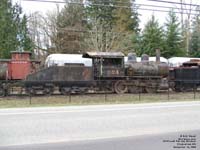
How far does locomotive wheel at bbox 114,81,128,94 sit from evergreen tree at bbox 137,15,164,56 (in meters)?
29.4

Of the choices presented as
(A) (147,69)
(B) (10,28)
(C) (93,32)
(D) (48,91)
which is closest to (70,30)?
(C) (93,32)

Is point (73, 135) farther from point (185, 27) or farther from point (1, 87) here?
point (185, 27)

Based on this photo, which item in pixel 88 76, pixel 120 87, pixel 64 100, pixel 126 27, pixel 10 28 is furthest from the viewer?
pixel 126 27

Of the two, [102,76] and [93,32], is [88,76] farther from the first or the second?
[93,32]

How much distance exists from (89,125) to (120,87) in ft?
74.9

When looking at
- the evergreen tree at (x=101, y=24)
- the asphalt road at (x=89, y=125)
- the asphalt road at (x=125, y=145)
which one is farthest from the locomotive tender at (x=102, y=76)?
the asphalt road at (x=125, y=145)

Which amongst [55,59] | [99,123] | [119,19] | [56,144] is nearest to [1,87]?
[55,59]

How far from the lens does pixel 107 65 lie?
38.0 m

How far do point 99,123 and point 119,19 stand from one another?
65000 mm

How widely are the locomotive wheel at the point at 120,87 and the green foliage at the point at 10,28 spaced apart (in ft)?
75.5

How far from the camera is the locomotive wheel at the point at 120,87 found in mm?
36781

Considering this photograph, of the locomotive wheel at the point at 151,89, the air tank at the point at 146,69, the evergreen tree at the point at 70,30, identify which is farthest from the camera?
the evergreen tree at the point at 70,30

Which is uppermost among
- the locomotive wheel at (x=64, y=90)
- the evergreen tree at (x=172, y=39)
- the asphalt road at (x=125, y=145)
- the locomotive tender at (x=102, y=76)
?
the evergreen tree at (x=172, y=39)

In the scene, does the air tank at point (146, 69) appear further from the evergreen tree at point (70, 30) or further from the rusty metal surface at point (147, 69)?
the evergreen tree at point (70, 30)
